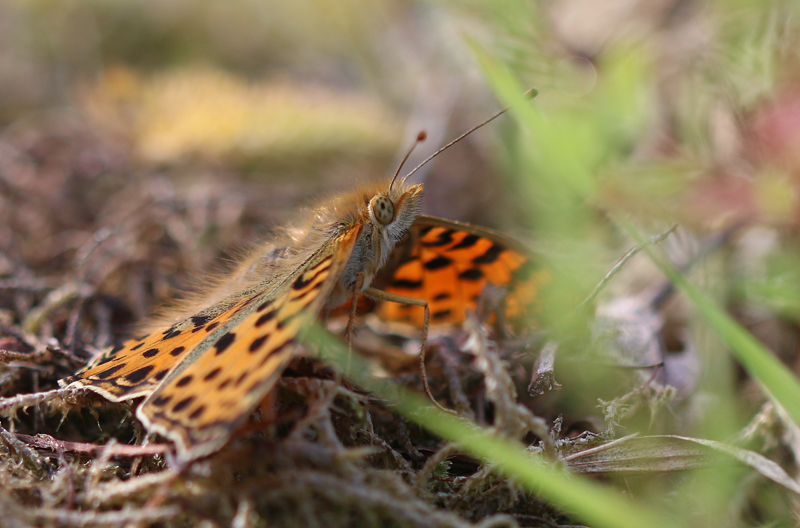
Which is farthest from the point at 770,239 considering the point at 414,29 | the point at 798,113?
the point at 414,29

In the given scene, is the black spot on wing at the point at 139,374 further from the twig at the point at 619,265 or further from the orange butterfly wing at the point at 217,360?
the twig at the point at 619,265

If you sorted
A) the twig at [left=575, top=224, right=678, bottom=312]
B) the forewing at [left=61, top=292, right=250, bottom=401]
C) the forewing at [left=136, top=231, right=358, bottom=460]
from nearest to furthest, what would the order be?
the forewing at [left=136, top=231, right=358, bottom=460] → the forewing at [left=61, top=292, right=250, bottom=401] → the twig at [left=575, top=224, right=678, bottom=312]

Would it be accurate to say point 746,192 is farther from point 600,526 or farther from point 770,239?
point 600,526

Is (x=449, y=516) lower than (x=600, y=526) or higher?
lower

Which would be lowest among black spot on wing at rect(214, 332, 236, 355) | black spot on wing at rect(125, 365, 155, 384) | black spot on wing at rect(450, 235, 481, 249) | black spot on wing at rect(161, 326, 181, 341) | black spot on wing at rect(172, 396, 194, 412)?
black spot on wing at rect(125, 365, 155, 384)

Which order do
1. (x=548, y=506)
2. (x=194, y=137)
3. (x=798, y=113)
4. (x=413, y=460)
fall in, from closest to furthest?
(x=548, y=506) < (x=413, y=460) < (x=798, y=113) < (x=194, y=137)

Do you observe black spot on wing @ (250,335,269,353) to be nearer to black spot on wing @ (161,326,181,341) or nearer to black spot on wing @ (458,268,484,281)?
black spot on wing @ (161,326,181,341)

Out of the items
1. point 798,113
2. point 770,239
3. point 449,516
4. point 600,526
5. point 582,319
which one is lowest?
point 449,516

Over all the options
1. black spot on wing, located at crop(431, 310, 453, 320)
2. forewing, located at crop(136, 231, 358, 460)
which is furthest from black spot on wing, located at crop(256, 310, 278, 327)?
black spot on wing, located at crop(431, 310, 453, 320)

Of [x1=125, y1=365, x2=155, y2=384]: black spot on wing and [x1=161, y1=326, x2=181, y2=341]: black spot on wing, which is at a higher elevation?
[x1=161, y1=326, x2=181, y2=341]: black spot on wing
